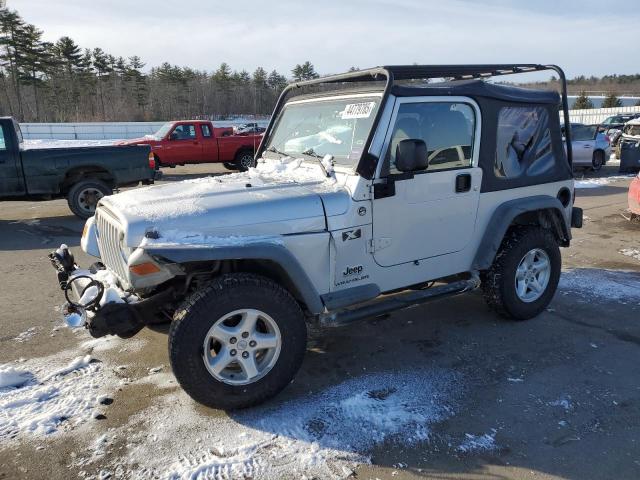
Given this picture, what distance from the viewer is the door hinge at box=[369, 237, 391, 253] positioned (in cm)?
372

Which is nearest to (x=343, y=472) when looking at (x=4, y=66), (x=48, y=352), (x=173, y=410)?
(x=173, y=410)

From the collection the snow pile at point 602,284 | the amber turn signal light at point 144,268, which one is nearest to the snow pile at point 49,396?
the amber turn signal light at point 144,268

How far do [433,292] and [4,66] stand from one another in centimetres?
5809

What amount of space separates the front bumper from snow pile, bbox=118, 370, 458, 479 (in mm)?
625

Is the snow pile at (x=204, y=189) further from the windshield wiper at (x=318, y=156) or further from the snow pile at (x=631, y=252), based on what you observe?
the snow pile at (x=631, y=252)

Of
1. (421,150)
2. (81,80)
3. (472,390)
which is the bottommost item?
(472,390)

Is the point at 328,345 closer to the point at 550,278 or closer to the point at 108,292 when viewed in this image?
the point at 108,292

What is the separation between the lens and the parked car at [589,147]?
55.1 ft

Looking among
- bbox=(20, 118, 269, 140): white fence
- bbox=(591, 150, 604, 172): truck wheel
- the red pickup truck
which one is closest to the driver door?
the red pickup truck

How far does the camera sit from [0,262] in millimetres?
6941

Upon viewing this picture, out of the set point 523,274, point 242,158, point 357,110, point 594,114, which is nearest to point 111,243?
point 357,110

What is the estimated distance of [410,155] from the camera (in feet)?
11.4

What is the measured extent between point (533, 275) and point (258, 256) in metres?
2.90

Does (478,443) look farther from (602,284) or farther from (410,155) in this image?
(602,284)
